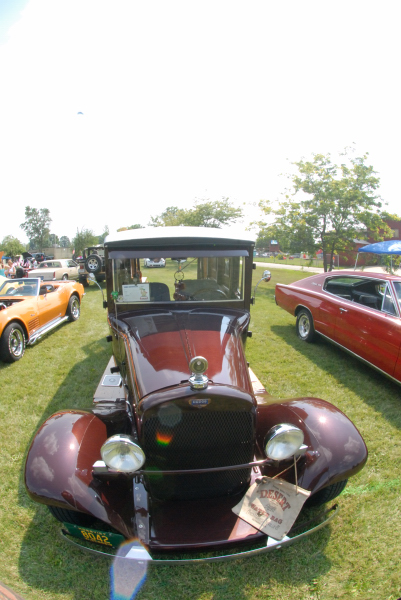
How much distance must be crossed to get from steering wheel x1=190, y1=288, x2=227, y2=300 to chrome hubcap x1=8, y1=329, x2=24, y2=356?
419cm

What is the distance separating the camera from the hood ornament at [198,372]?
2340mm

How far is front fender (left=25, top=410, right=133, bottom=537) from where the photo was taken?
2205 mm

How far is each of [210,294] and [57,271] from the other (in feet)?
49.0

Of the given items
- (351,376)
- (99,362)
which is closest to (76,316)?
(99,362)

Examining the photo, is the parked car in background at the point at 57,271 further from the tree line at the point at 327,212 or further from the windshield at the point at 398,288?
the windshield at the point at 398,288

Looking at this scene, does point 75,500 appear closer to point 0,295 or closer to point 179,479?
point 179,479

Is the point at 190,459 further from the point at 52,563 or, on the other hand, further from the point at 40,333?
the point at 40,333

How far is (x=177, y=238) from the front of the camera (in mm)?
3572

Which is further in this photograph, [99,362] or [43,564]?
[99,362]

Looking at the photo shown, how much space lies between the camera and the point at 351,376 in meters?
5.57

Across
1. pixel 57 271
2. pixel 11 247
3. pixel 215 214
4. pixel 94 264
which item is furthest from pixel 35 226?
pixel 94 264

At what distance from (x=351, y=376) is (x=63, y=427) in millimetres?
4558

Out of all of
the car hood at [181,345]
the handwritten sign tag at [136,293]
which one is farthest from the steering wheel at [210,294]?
the handwritten sign tag at [136,293]

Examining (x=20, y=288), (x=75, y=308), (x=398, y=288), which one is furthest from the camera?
(x=75, y=308)
